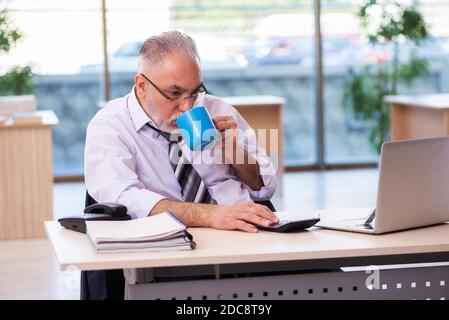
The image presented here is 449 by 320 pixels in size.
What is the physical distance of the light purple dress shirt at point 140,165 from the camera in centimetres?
274

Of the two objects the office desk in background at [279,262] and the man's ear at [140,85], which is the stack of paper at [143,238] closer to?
the office desk in background at [279,262]

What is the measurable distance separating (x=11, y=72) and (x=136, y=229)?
4679 millimetres

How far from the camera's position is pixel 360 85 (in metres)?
8.25

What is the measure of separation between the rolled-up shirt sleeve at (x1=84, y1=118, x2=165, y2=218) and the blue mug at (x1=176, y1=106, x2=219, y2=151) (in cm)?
27

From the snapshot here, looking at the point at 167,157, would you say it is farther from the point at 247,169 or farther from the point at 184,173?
the point at 247,169

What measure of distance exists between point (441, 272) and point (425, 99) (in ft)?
15.5

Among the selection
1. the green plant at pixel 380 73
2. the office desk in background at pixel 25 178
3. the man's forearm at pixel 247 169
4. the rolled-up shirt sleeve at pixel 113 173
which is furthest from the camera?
the green plant at pixel 380 73

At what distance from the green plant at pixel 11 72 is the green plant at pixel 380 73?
2.91 m

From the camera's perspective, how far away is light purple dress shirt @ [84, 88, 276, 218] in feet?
8.98

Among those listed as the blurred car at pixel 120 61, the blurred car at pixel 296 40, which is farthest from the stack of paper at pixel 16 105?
the blurred car at pixel 296 40

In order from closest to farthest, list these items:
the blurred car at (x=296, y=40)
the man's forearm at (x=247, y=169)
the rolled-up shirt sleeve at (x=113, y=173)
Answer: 1. the rolled-up shirt sleeve at (x=113, y=173)
2. the man's forearm at (x=247, y=169)
3. the blurred car at (x=296, y=40)

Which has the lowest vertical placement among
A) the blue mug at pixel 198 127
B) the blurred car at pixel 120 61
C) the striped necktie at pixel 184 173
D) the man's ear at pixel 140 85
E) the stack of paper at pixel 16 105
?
the striped necktie at pixel 184 173

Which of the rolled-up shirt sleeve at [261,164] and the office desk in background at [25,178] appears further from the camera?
the office desk in background at [25,178]

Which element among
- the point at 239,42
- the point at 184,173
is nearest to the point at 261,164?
the point at 184,173
